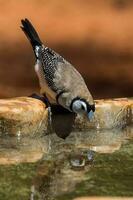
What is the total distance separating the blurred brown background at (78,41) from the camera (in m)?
8.90

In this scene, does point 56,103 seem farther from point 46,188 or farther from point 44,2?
point 44,2

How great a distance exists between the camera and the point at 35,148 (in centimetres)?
649

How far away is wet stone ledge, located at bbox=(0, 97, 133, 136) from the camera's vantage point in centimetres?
642

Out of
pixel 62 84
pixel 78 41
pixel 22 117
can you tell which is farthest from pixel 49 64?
pixel 78 41

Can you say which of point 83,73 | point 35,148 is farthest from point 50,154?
point 83,73

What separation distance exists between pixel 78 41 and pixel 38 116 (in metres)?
3.16

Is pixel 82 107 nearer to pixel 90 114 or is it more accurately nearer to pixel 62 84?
pixel 90 114

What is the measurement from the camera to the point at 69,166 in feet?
20.0

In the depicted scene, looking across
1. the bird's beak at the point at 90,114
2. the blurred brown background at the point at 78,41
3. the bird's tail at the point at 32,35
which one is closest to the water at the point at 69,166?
the bird's beak at the point at 90,114

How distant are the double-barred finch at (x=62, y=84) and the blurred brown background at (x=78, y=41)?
1153 millimetres

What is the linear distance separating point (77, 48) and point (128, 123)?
2409 mm

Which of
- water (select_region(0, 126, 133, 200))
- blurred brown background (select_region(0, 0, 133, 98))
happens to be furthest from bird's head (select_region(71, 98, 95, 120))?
blurred brown background (select_region(0, 0, 133, 98))

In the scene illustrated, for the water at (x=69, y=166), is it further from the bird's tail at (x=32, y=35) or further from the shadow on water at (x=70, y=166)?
the bird's tail at (x=32, y=35)

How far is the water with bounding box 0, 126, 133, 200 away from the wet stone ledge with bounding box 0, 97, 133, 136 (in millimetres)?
79
